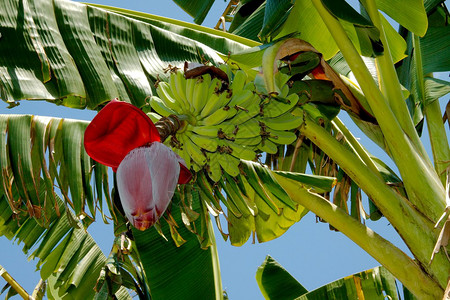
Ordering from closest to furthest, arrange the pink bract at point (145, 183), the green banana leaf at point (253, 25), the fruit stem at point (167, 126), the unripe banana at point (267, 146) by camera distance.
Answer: the pink bract at point (145, 183) → the fruit stem at point (167, 126) → the unripe banana at point (267, 146) → the green banana leaf at point (253, 25)

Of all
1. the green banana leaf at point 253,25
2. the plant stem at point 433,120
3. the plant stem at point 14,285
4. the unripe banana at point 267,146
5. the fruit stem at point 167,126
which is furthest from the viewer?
the plant stem at point 14,285

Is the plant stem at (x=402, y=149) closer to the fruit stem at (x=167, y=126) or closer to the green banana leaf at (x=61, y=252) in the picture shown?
the fruit stem at (x=167, y=126)

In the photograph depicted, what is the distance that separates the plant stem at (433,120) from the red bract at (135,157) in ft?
3.63

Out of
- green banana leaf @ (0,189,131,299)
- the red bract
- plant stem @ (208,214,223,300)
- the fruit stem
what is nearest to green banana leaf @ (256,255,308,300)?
plant stem @ (208,214,223,300)

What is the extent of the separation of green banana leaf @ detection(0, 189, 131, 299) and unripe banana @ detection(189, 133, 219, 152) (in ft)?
3.53

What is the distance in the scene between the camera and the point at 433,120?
1777 millimetres

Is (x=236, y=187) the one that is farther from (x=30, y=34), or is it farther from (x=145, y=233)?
(x=30, y=34)

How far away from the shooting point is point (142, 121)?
2.73ft

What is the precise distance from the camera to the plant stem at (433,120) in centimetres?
166

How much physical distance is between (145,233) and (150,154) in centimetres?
92

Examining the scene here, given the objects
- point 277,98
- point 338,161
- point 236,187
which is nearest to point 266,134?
point 277,98

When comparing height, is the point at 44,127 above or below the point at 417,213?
above

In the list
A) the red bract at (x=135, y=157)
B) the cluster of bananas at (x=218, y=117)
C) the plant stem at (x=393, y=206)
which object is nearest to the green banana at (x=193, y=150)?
the cluster of bananas at (x=218, y=117)

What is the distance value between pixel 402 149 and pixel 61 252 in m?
1.37
